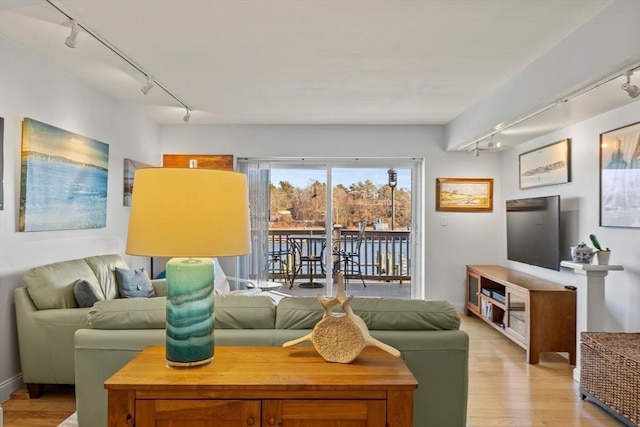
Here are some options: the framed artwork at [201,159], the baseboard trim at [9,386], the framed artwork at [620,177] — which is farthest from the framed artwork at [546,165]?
the baseboard trim at [9,386]

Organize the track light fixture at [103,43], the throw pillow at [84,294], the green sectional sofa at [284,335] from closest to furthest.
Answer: the green sectional sofa at [284,335] → the track light fixture at [103,43] → the throw pillow at [84,294]

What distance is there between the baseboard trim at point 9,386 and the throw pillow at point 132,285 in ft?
3.12

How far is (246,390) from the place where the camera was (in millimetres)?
1438

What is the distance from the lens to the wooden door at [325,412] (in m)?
1.45

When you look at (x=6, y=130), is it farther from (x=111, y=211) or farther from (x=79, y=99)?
(x=111, y=211)

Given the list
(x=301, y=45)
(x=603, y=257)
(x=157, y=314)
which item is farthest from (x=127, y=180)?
(x=603, y=257)

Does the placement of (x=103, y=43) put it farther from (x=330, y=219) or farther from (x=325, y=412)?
(x=330, y=219)

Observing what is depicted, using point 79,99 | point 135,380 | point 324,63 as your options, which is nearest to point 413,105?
point 324,63

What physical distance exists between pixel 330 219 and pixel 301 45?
10.8 feet

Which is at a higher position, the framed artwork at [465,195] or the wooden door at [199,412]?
the framed artwork at [465,195]

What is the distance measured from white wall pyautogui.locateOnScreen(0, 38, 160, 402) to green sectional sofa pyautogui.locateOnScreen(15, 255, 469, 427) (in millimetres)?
1399

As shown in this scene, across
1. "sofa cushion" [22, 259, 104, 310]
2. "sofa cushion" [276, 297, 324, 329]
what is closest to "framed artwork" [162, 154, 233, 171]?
"sofa cushion" [22, 259, 104, 310]

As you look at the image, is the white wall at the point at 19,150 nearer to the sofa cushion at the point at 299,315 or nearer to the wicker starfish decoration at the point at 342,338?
the sofa cushion at the point at 299,315

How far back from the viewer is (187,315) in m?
1.56
